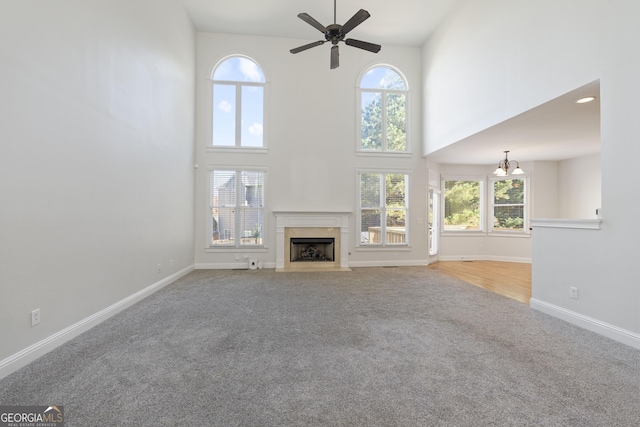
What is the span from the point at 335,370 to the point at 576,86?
372cm

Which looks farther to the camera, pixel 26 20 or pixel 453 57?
pixel 453 57

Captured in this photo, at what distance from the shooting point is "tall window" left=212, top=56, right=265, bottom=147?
20.7 ft

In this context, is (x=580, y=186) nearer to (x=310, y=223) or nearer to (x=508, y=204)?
(x=508, y=204)

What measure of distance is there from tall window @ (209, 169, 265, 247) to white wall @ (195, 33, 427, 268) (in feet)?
0.54

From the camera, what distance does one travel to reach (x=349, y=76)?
652 centimetres

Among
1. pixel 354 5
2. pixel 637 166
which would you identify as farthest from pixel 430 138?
pixel 637 166

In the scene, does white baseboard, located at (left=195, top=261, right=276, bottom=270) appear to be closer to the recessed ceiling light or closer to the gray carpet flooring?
the gray carpet flooring

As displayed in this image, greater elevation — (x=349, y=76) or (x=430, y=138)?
(x=349, y=76)

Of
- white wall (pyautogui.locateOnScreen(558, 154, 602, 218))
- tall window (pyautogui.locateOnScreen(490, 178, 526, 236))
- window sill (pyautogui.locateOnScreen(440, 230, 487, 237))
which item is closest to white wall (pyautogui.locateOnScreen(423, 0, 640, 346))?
window sill (pyautogui.locateOnScreen(440, 230, 487, 237))

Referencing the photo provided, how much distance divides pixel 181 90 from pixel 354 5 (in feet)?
11.8

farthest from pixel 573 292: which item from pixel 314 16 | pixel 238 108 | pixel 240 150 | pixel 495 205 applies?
pixel 238 108

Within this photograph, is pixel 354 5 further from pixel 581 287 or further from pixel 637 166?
pixel 581 287

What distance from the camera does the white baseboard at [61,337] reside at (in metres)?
2.05
